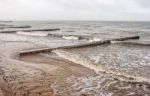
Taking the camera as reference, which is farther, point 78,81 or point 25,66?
point 25,66

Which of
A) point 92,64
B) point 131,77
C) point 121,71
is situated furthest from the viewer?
point 92,64

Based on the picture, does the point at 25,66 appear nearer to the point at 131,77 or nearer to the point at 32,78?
the point at 32,78

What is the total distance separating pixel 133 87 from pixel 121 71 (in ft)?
8.66

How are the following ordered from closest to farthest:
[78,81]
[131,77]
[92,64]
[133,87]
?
[133,87]
[78,81]
[131,77]
[92,64]

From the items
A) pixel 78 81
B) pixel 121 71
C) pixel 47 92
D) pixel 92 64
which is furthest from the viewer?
pixel 92 64

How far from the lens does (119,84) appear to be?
8867 millimetres

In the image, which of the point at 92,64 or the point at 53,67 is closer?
the point at 53,67

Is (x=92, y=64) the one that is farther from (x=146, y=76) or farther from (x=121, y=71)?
(x=146, y=76)

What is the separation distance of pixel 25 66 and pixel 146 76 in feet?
22.3

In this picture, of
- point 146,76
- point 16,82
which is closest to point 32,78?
point 16,82

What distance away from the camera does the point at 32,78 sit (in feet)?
30.4

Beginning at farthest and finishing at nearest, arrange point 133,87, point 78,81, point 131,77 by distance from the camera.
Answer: point 131,77, point 78,81, point 133,87

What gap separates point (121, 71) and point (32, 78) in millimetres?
5001

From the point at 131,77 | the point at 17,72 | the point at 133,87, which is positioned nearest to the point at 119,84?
the point at 133,87
